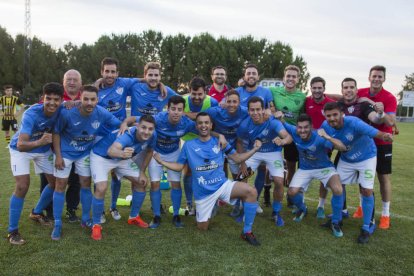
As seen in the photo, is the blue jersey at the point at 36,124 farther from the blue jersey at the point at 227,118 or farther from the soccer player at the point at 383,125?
the soccer player at the point at 383,125

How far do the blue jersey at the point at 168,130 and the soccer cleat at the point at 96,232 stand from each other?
4.37 feet

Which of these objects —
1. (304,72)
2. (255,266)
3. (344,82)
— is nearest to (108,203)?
(255,266)

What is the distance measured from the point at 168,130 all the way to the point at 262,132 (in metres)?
1.35

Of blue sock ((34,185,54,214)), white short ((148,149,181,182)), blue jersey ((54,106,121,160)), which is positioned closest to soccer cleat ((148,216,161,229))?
white short ((148,149,181,182))

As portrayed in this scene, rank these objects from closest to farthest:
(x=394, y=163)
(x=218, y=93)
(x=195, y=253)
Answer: (x=195, y=253) < (x=218, y=93) < (x=394, y=163)

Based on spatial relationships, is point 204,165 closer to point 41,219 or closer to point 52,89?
point 52,89

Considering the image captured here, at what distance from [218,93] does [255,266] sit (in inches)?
131

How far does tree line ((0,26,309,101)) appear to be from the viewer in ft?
131

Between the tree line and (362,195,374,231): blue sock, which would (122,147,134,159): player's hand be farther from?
the tree line

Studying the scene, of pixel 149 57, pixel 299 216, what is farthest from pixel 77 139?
pixel 149 57

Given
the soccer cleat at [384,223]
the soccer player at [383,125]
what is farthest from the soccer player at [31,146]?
the soccer cleat at [384,223]

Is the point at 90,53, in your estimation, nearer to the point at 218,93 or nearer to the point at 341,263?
the point at 218,93

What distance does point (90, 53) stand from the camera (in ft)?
140

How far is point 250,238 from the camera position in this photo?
4.21 m
